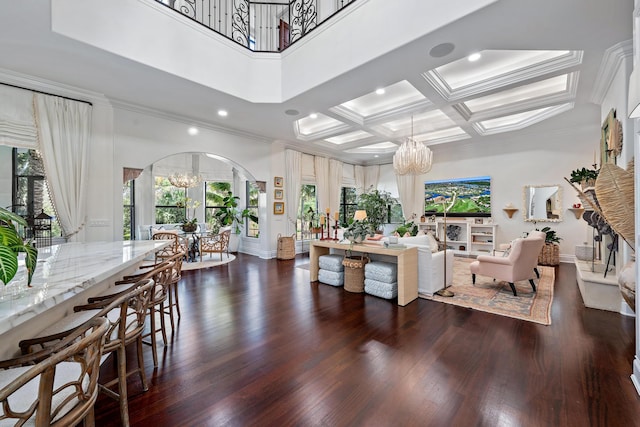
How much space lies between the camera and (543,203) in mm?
6859

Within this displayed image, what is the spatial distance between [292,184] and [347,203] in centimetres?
318

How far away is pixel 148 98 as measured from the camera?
4.68 m

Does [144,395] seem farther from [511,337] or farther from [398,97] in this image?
[398,97]

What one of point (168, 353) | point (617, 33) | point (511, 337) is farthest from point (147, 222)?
point (617, 33)

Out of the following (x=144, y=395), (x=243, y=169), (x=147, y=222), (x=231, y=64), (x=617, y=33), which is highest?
(x=231, y=64)

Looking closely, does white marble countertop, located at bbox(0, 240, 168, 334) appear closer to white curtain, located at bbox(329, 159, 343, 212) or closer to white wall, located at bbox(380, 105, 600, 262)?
white curtain, located at bbox(329, 159, 343, 212)

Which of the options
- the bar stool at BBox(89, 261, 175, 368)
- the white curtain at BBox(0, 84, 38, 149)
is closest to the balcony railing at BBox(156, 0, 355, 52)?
the white curtain at BBox(0, 84, 38, 149)

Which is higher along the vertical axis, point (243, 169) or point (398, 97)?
point (398, 97)

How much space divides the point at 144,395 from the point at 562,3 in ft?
16.0

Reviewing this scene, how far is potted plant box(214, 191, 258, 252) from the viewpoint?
324 inches

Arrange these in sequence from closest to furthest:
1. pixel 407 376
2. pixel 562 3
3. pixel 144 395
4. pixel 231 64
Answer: pixel 144 395
pixel 407 376
pixel 562 3
pixel 231 64

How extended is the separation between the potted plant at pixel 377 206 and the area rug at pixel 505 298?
423 cm

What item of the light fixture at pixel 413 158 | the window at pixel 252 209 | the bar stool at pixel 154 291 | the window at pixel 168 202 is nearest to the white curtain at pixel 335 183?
the window at pixel 252 209

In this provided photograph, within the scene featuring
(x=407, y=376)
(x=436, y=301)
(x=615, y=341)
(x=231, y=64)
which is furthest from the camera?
(x=231, y=64)
